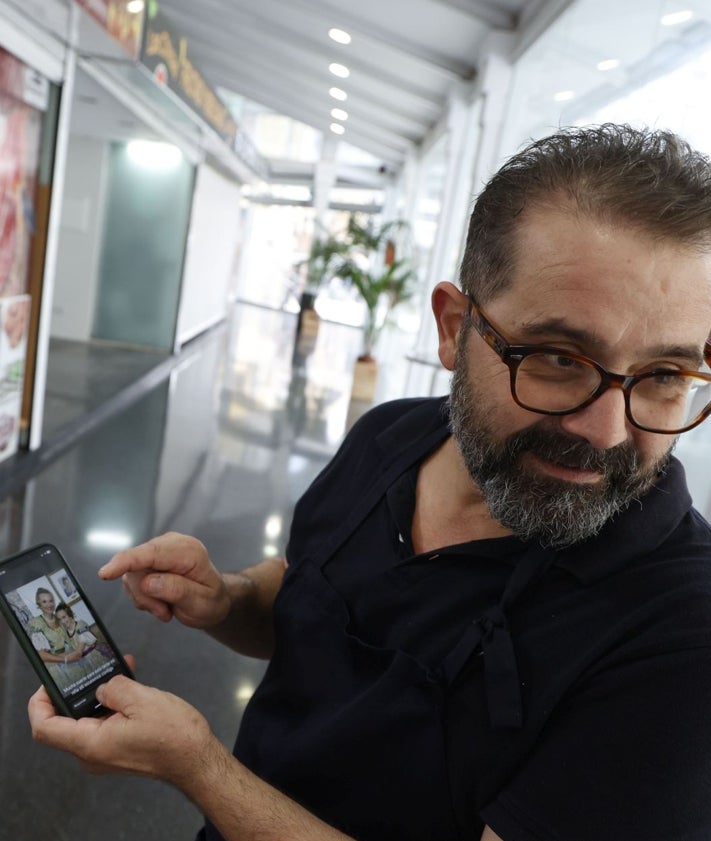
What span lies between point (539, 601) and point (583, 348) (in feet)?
1.01

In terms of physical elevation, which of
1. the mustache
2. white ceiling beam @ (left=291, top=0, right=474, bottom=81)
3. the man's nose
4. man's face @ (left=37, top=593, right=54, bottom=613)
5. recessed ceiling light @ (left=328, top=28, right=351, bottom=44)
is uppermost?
recessed ceiling light @ (left=328, top=28, right=351, bottom=44)

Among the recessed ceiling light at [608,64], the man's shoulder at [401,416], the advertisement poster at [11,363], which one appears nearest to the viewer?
the man's shoulder at [401,416]

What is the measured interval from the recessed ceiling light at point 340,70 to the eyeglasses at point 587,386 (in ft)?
27.6

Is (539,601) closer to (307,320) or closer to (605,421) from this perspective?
(605,421)

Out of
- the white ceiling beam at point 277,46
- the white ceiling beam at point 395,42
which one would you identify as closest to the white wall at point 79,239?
the white ceiling beam at point 277,46

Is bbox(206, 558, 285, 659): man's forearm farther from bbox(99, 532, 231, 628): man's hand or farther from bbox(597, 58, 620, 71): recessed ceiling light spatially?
bbox(597, 58, 620, 71): recessed ceiling light

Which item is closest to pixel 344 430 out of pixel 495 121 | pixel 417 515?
pixel 495 121

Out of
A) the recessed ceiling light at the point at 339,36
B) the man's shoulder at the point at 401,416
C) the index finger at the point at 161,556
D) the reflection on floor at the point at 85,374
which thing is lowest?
the reflection on floor at the point at 85,374

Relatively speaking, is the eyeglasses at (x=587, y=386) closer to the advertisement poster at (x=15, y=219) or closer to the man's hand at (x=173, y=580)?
the man's hand at (x=173, y=580)

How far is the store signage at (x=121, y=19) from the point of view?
3784 mm

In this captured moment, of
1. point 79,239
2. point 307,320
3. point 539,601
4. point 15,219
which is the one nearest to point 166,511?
point 15,219

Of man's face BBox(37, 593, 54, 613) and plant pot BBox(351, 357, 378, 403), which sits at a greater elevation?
man's face BBox(37, 593, 54, 613)

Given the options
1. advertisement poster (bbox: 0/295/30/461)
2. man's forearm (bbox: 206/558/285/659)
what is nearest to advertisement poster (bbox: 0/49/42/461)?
advertisement poster (bbox: 0/295/30/461)

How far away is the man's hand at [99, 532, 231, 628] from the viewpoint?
1222mm
